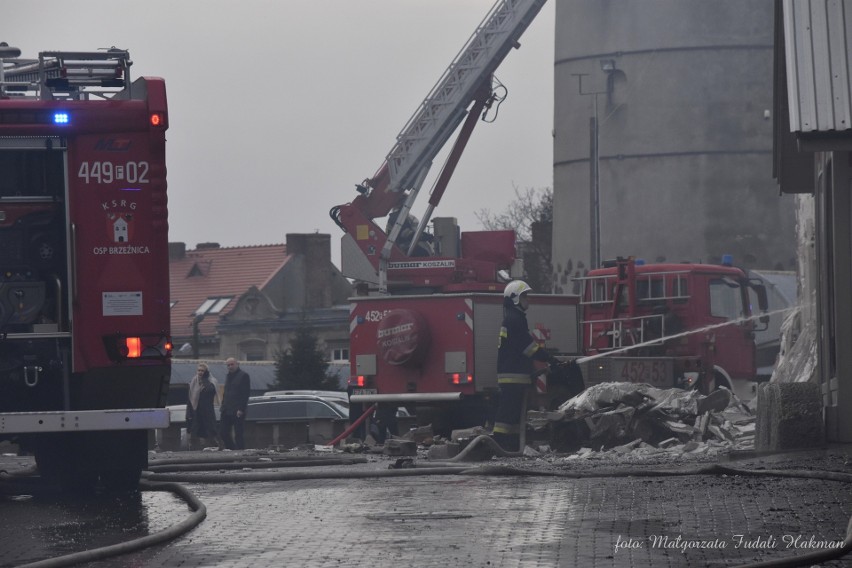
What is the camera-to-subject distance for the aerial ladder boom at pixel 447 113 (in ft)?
98.1

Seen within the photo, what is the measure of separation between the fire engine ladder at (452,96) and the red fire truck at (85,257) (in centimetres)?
1926

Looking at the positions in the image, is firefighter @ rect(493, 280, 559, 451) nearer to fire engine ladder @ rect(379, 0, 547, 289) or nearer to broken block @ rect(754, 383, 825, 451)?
broken block @ rect(754, 383, 825, 451)

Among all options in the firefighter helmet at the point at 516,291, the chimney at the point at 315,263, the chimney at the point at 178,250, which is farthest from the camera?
the chimney at the point at 178,250

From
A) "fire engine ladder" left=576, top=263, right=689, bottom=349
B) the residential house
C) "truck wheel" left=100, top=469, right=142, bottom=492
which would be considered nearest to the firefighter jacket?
"fire engine ladder" left=576, top=263, right=689, bottom=349

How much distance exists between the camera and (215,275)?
7900 centimetres

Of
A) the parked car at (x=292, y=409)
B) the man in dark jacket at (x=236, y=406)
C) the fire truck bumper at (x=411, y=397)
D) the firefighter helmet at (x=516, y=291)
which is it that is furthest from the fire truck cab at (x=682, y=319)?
the parked car at (x=292, y=409)

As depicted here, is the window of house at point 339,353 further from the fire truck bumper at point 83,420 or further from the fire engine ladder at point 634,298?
the fire truck bumper at point 83,420

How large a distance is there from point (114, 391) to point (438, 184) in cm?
1976

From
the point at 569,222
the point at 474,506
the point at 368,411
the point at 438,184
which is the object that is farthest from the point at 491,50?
the point at 474,506

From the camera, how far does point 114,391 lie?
1088 cm

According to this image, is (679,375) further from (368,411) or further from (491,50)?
(491,50)

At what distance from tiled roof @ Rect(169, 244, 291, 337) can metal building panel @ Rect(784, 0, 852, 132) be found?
205ft

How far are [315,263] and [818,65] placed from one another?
65.4 meters

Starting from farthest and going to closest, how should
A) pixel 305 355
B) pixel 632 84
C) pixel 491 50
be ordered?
1. pixel 632 84
2. pixel 305 355
3. pixel 491 50
